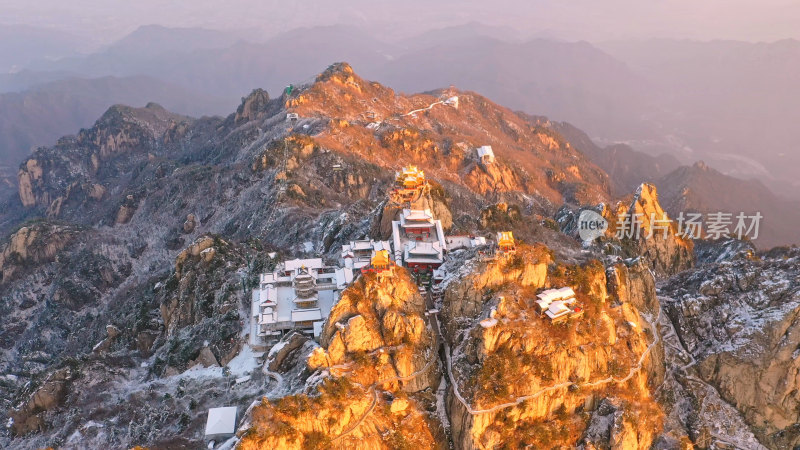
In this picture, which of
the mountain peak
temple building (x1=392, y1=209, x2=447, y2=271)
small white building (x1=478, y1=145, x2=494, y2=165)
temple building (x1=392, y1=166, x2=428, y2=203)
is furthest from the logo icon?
the mountain peak

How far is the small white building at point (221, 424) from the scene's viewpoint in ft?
161

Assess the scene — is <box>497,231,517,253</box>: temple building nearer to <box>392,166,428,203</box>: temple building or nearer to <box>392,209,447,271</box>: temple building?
<box>392,209,447,271</box>: temple building

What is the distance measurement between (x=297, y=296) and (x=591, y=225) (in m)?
65.9

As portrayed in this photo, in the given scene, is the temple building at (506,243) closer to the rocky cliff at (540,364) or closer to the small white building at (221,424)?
the rocky cliff at (540,364)

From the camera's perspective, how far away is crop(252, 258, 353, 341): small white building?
205 ft

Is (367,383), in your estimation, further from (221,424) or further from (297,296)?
(297,296)

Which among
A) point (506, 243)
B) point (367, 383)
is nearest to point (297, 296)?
point (367, 383)

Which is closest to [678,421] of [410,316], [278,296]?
[410,316]

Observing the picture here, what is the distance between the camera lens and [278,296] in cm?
6762

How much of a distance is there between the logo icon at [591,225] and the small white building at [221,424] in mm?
73931

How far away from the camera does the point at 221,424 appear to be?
4944 cm

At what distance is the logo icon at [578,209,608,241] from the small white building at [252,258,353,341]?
55.1m

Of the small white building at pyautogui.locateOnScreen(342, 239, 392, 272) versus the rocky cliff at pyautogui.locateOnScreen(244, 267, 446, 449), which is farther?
the small white building at pyautogui.locateOnScreen(342, 239, 392, 272)

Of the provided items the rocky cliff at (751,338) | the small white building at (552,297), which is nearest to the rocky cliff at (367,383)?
the small white building at (552,297)
